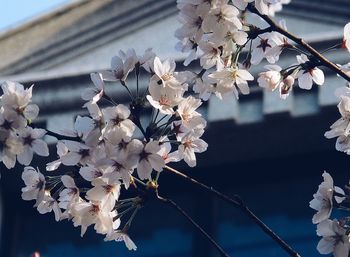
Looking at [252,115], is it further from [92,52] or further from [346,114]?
[346,114]

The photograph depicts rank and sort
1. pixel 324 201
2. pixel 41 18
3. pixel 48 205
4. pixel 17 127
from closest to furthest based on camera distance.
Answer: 1. pixel 324 201
2. pixel 17 127
3. pixel 48 205
4. pixel 41 18

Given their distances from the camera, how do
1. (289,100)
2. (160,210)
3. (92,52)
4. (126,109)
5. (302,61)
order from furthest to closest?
(92,52) < (160,210) < (289,100) < (302,61) < (126,109)

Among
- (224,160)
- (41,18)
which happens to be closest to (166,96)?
(224,160)

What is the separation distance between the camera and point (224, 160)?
31.0ft

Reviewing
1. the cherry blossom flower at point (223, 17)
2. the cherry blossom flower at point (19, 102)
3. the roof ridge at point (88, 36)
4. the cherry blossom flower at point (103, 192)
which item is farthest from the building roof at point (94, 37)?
the cherry blossom flower at point (103, 192)

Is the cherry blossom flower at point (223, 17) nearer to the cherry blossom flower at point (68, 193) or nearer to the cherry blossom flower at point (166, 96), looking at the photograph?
the cherry blossom flower at point (166, 96)

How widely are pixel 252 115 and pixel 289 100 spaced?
29 centimetres

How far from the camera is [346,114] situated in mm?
4434

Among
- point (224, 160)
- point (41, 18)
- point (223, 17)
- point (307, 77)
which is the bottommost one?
point (224, 160)

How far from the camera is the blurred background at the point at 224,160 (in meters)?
8.90

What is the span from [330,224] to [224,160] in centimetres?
523

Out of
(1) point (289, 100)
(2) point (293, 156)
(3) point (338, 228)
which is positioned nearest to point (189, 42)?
(3) point (338, 228)

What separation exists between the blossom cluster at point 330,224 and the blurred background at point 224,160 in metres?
4.42

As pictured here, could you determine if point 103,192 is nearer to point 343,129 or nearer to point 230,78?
point 230,78
